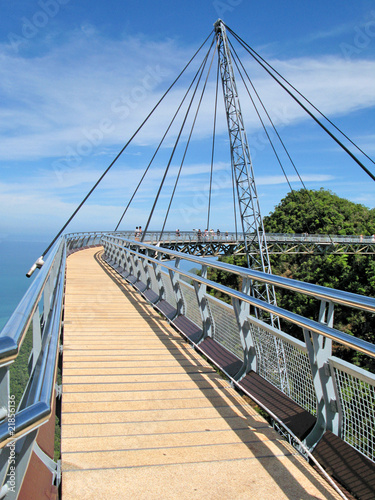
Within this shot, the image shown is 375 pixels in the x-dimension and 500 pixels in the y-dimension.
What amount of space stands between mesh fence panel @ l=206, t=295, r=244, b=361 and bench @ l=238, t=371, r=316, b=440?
0.42m

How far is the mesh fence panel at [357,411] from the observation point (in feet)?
7.93

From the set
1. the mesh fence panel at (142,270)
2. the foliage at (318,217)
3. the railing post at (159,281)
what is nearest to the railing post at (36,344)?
the railing post at (159,281)

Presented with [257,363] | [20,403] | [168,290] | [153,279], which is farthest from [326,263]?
[20,403]

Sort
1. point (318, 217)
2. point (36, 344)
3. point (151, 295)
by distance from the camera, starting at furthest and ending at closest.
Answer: point (318, 217), point (151, 295), point (36, 344)

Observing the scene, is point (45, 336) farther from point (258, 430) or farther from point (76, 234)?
point (76, 234)

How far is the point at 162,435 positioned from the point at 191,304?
2951mm

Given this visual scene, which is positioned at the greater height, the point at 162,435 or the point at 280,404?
the point at 280,404

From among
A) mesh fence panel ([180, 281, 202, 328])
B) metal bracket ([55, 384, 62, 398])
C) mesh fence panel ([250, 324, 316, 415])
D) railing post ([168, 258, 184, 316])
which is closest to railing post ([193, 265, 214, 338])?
mesh fence panel ([180, 281, 202, 328])

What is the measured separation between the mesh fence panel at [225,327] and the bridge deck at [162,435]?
1.22 feet

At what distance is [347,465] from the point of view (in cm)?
249

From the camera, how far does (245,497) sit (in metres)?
2.47

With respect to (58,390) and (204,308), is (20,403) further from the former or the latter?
(204,308)

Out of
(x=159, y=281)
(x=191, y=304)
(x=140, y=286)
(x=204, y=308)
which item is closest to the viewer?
(x=204, y=308)

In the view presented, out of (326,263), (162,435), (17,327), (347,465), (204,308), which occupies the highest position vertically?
(17,327)
